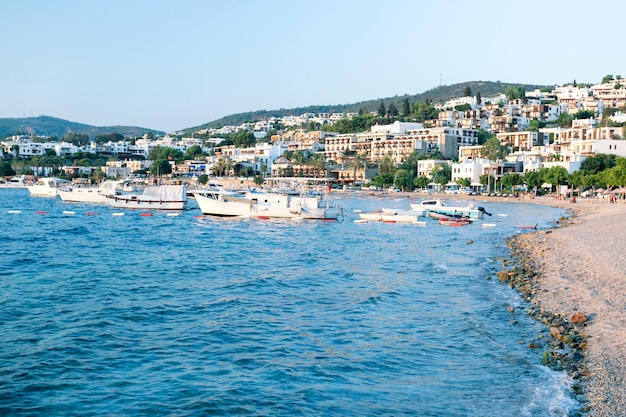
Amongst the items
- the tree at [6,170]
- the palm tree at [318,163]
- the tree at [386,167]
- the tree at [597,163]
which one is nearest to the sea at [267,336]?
the tree at [597,163]

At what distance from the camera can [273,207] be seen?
54281 millimetres

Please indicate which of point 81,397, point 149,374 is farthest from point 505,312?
point 81,397

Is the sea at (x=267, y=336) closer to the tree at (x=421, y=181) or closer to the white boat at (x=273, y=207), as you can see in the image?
the white boat at (x=273, y=207)

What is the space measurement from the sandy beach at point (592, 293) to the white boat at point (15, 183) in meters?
138

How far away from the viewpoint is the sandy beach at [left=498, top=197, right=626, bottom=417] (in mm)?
11393

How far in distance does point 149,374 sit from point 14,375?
112 inches

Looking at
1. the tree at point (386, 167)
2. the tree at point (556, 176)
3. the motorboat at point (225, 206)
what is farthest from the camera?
the tree at point (386, 167)

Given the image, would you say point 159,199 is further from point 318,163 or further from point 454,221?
point 318,163

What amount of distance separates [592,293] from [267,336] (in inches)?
422

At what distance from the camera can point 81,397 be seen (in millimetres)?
11398

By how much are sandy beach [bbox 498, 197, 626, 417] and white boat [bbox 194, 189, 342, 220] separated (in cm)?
2051

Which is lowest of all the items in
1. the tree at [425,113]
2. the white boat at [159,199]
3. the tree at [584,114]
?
the white boat at [159,199]

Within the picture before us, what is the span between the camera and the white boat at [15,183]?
474ft

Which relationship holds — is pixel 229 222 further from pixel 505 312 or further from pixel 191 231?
pixel 505 312
